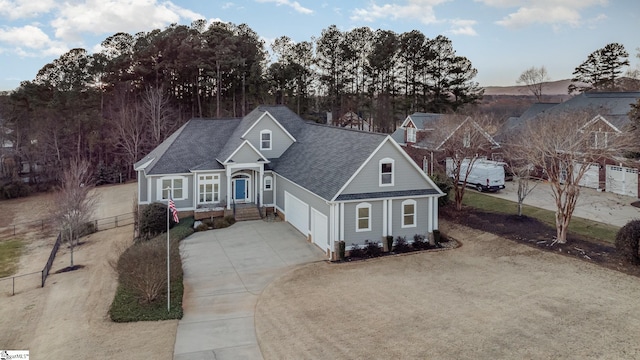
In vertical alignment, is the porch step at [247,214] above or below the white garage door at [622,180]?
below

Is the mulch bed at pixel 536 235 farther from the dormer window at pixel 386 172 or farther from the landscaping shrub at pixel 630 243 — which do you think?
the dormer window at pixel 386 172

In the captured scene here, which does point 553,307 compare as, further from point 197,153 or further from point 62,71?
point 62,71

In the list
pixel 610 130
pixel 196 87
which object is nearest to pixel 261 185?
pixel 610 130

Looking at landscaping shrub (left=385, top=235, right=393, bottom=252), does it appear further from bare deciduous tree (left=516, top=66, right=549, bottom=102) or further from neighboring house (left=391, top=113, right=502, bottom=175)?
bare deciduous tree (left=516, top=66, right=549, bottom=102)

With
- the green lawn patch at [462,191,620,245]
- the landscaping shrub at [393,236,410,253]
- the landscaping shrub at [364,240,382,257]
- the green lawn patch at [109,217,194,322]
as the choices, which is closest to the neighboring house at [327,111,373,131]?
the green lawn patch at [462,191,620,245]

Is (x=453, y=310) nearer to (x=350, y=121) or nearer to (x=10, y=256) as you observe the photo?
(x=10, y=256)

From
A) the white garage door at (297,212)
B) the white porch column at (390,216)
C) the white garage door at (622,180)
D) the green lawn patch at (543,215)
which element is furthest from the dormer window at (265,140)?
the white garage door at (622,180)
